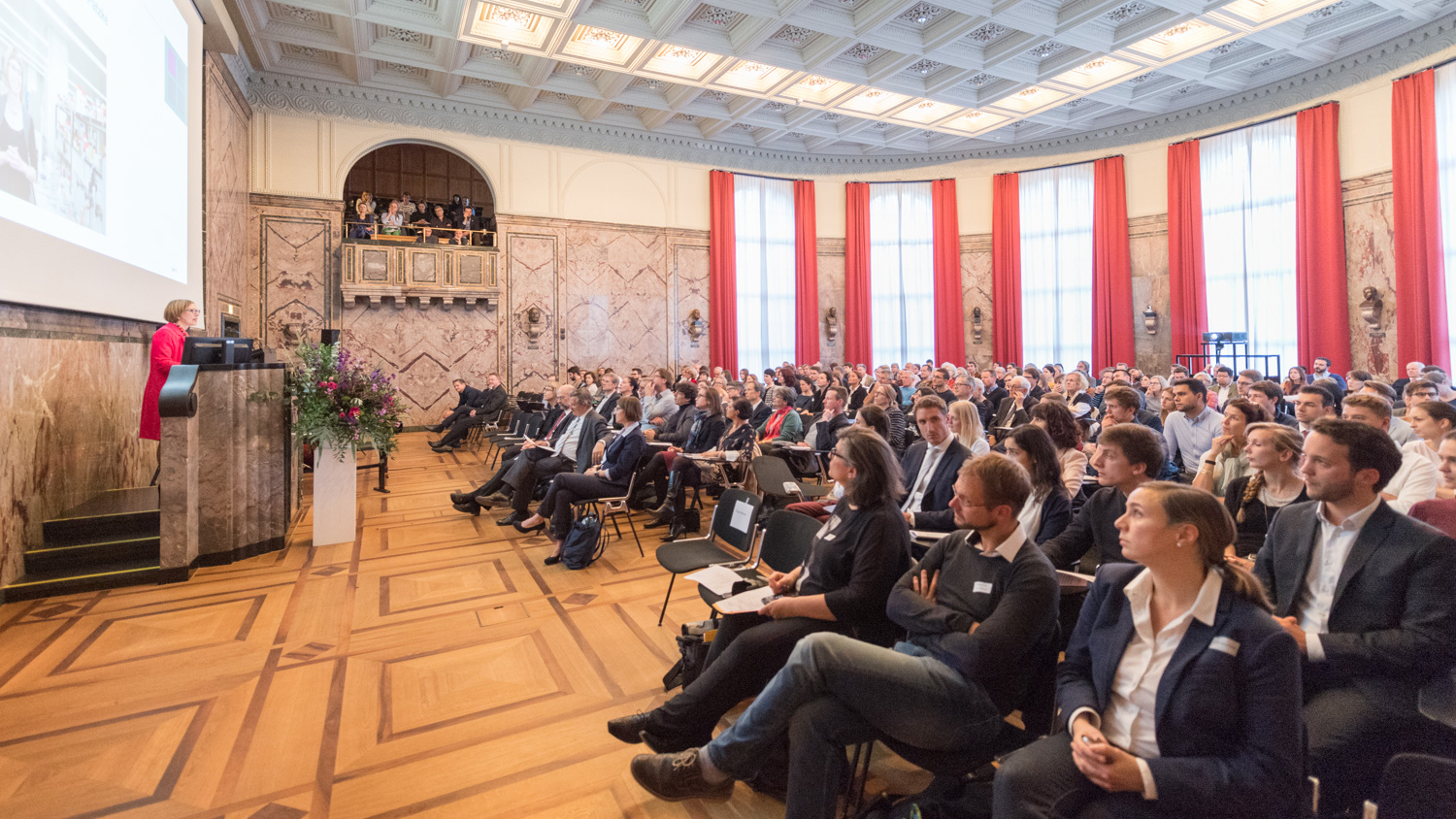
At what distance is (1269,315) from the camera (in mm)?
11922

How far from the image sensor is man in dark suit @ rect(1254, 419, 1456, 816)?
170cm

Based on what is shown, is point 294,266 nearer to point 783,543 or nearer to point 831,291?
point 831,291

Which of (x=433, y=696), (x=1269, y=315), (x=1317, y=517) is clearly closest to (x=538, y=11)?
(x=433, y=696)

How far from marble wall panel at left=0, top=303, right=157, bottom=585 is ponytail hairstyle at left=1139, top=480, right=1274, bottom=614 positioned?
5.94 meters

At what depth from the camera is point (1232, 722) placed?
1.46 metres

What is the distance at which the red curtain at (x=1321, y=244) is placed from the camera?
1092cm

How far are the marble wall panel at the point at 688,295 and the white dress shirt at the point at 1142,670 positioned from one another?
13.6 m

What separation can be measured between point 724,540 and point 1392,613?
258cm

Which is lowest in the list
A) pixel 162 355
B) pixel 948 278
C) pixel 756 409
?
pixel 756 409

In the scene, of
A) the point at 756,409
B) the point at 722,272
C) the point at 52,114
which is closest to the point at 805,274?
the point at 722,272

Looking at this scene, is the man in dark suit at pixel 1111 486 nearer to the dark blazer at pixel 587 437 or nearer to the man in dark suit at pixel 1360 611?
the man in dark suit at pixel 1360 611

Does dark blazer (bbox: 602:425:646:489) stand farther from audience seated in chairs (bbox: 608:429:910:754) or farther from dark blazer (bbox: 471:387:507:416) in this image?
dark blazer (bbox: 471:387:507:416)

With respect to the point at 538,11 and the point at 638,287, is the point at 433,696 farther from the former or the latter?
the point at 638,287

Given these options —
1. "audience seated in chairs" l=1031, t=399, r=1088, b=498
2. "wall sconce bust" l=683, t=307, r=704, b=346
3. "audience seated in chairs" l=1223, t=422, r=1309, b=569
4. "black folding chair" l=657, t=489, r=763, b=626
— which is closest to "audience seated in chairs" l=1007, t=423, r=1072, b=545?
"audience seated in chairs" l=1031, t=399, r=1088, b=498
